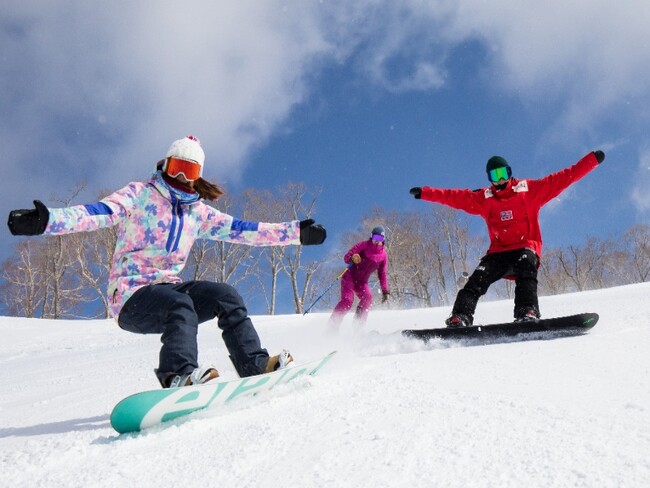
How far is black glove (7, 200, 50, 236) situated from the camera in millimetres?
2010

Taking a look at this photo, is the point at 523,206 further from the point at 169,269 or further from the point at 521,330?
the point at 169,269

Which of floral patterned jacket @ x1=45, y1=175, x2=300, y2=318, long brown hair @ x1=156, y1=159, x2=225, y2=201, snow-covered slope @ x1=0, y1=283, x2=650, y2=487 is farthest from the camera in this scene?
long brown hair @ x1=156, y1=159, x2=225, y2=201

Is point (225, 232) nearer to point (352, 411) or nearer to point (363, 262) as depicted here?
point (352, 411)

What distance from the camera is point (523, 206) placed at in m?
4.66

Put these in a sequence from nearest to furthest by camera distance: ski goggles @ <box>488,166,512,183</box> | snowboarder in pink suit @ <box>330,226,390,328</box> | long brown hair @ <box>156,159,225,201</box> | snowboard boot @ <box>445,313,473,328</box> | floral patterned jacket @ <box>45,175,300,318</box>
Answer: floral patterned jacket @ <box>45,175,300,318</box> < long brown hair @ <box>156,159,225,201</box> < snowboard boot @ <box>445,313,473,328</box> < ski goggles @ <box>488,166,512,183</box> < snowboarder in pink suit @ <box>330,226,390,328</box>

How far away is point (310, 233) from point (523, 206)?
264 cm

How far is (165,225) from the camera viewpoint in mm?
2631

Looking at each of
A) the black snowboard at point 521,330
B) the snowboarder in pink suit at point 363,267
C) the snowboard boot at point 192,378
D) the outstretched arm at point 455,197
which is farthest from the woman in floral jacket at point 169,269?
the snowboarder in pink suit at point 363,267

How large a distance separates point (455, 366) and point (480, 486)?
1.51 m

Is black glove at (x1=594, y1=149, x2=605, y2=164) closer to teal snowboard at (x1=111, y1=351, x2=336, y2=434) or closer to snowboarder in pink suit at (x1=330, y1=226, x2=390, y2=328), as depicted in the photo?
snowboarder in pink suit at (x1=330, y1=226, x2=390, y2=328)

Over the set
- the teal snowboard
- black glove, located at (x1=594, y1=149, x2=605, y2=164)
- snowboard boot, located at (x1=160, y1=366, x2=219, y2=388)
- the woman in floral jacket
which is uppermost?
black glove, located at (x1=594, y1=149, x2=605, y2=164)

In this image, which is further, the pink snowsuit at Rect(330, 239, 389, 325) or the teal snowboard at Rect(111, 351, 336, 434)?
the pink snowsuit at Rect(330, 239, 389, 325)

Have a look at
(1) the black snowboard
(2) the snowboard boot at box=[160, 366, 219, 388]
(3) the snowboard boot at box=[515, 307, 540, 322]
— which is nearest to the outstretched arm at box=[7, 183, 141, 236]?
(2) the snowboard boot at box=[160, 366, 219, 388]

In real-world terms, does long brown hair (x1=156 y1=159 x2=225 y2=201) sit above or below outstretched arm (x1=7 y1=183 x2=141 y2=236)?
above
